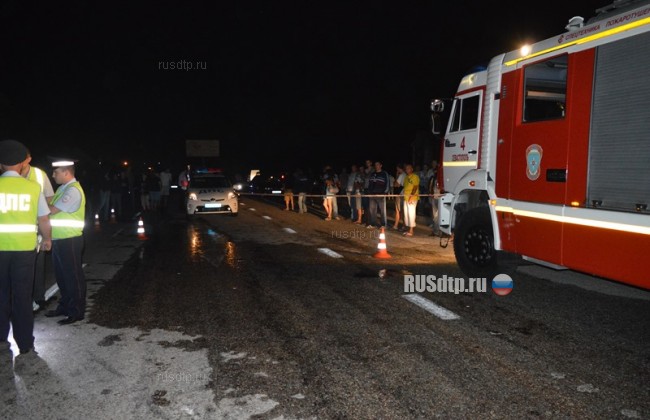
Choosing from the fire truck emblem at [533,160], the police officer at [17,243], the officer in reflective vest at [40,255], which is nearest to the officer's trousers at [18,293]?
the police officer at [17,243]

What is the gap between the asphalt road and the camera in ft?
12.3

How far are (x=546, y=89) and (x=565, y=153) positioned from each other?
3.03 ft

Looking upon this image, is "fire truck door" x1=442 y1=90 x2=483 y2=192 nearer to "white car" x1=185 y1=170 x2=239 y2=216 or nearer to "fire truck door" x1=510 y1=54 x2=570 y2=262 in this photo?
"fire truck door" x1=510 y1=54 x2=570 y2=262

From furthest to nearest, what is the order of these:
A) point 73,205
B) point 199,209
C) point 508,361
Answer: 1. point 199,209
2. point 73,205
3. point 508,361

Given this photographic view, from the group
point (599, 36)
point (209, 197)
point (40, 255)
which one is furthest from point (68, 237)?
point (209, 197)

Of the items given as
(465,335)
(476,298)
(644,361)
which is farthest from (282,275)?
(644,361)

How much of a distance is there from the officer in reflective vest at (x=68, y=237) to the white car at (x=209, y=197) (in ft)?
40.9

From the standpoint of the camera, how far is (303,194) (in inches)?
808

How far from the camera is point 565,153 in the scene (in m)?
6.05

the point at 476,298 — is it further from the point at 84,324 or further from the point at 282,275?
the point at 84,324

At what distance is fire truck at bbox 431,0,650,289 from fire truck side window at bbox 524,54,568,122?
0.02 m

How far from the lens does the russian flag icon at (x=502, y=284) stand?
23.7 feet

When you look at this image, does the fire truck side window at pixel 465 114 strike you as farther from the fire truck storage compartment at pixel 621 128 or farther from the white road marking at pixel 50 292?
the white road marking at pixel 50 292

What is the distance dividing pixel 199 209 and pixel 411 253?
9.81 metres
